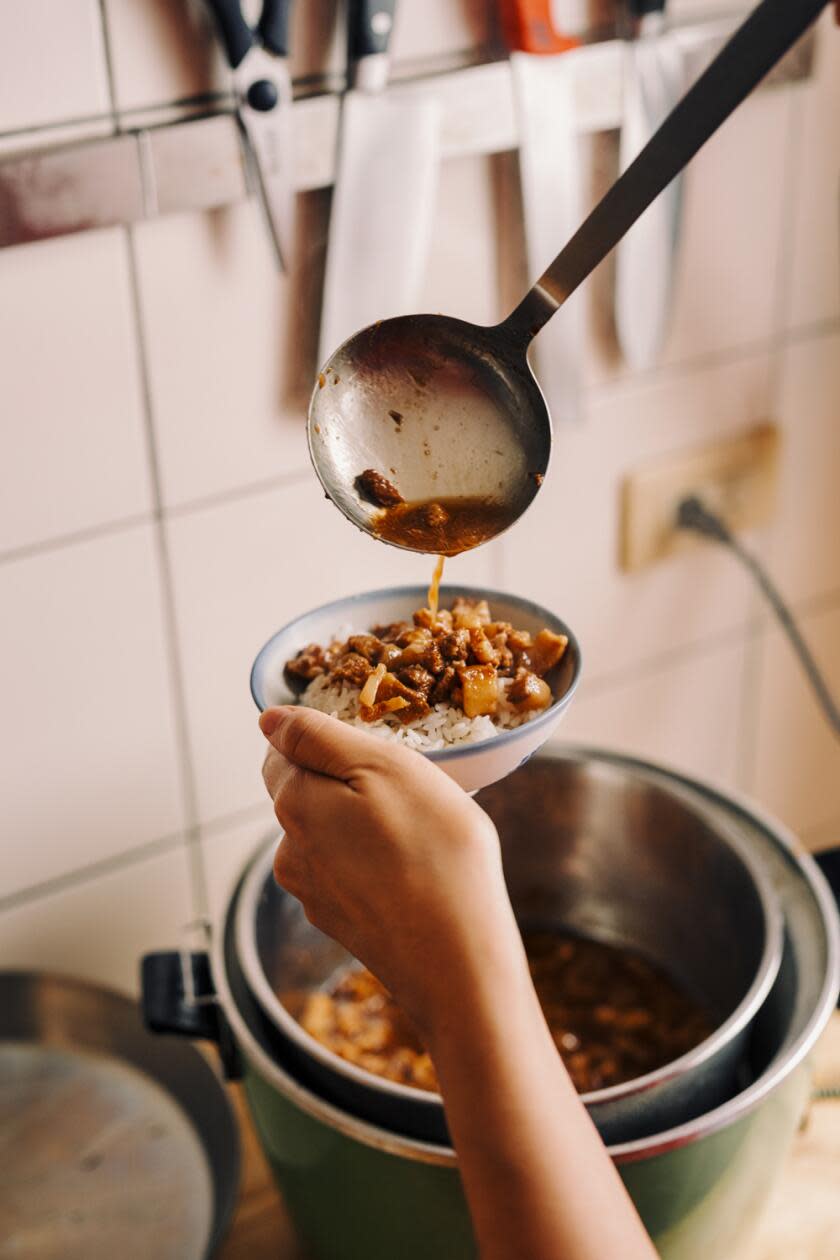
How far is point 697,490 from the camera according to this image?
1.08 meters

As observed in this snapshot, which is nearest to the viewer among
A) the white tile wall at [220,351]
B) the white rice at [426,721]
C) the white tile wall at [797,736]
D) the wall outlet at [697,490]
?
the white rice at [426,721]

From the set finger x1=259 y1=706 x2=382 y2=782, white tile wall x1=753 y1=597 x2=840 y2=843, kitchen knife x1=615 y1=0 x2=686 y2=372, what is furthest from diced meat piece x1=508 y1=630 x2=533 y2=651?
white tile wall x1=753 y1=597 x2=840 y2=843

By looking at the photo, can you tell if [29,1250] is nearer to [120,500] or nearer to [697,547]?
[120,500]

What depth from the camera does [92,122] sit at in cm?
75

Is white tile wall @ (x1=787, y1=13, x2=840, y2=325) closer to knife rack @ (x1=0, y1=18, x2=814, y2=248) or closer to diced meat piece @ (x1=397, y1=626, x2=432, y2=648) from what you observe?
knife rack @ (x1=0, y1=18, x2=814, y2=248)

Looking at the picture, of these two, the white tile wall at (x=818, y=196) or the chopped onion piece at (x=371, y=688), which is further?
the white tile wall at (x=818, y=196)

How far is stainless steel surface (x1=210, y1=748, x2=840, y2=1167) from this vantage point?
0.66m

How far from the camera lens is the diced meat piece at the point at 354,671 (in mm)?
597

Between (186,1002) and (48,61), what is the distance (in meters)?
0.55

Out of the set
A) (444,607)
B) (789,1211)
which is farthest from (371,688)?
(789,1211)

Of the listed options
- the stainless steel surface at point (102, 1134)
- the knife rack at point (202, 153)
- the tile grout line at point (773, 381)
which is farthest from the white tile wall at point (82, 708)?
the tile grout line at point (773, 381)

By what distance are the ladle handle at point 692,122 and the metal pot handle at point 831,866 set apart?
54 cm

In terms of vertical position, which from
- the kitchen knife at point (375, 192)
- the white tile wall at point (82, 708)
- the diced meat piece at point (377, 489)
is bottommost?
the white tile wall at point (82, 708)

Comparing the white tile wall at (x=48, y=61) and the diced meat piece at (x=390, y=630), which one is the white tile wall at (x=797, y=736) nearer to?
the diced meat piece at (x=390, y=630)
